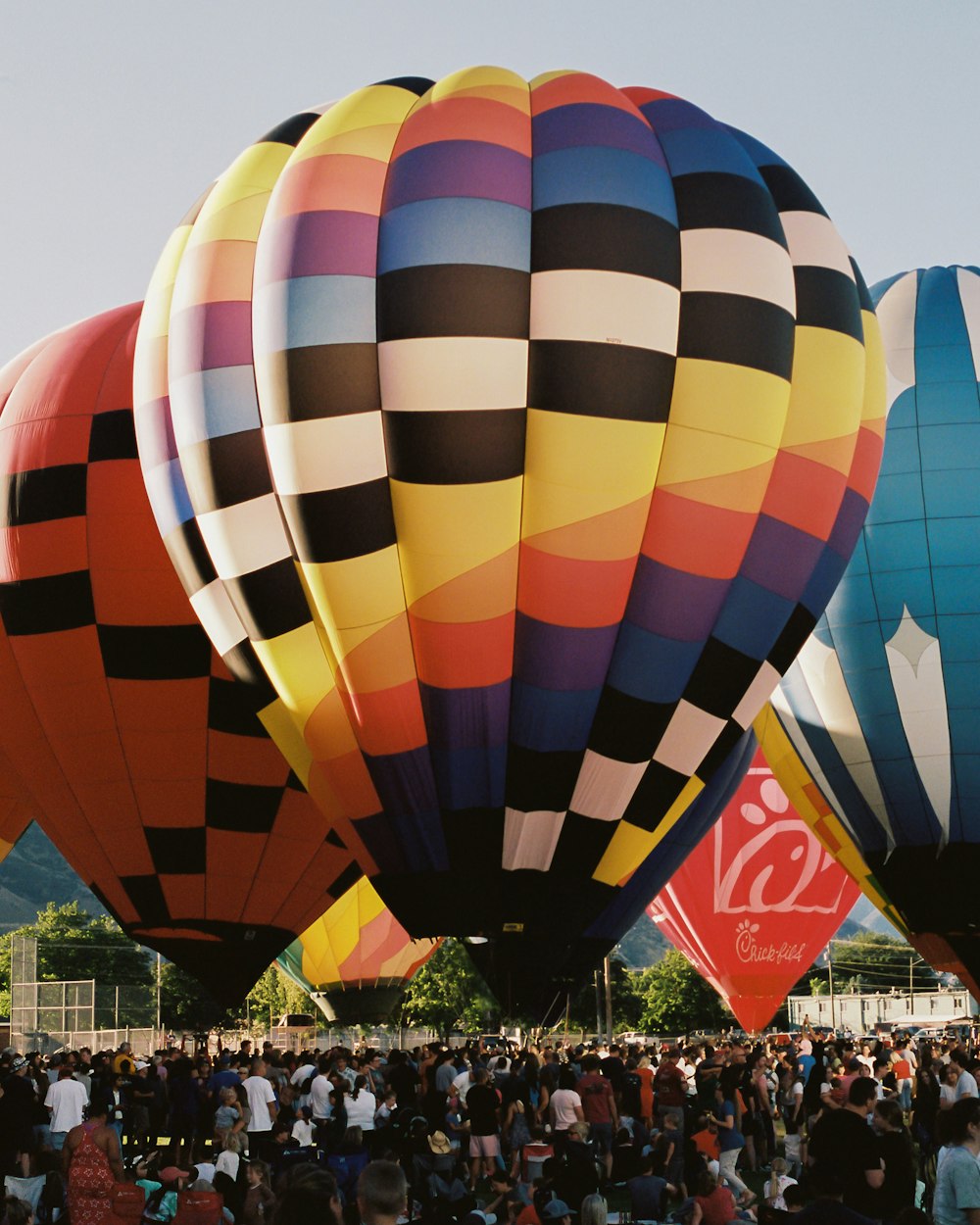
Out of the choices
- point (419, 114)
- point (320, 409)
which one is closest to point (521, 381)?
point (320, 409)

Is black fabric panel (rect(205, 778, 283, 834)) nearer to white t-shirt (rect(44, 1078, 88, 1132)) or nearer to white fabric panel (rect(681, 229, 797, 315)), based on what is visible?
white t-shirt (rect(44, 1078, 88, 1132))

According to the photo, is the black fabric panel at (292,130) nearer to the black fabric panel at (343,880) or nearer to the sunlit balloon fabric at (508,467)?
the sunlit balloon fabric at (508,467)

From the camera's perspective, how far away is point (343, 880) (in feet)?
48.0

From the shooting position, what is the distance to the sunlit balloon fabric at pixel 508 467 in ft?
31.6

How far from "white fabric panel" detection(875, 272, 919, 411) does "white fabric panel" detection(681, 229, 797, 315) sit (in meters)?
5.60

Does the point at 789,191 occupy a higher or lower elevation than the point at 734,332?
higher

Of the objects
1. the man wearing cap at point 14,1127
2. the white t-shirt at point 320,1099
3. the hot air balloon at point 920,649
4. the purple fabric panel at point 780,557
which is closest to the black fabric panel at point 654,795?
the purple fabric panel at point 780,557

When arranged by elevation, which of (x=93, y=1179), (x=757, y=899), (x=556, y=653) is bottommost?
(x=93, y=1179)

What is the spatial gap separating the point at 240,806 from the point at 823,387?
6.01m

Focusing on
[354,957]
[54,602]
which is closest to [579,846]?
[54,602]

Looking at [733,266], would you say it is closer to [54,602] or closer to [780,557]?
[780,557]

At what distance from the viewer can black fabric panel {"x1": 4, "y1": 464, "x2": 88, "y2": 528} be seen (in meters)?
13.2

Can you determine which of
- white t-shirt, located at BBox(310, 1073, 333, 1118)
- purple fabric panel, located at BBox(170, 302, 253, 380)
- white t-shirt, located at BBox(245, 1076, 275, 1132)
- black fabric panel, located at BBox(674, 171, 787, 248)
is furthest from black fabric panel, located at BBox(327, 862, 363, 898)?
black fabric panel, located at BBox(674, 171, 787, 248)

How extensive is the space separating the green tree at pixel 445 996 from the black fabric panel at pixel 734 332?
48091 millimetres
